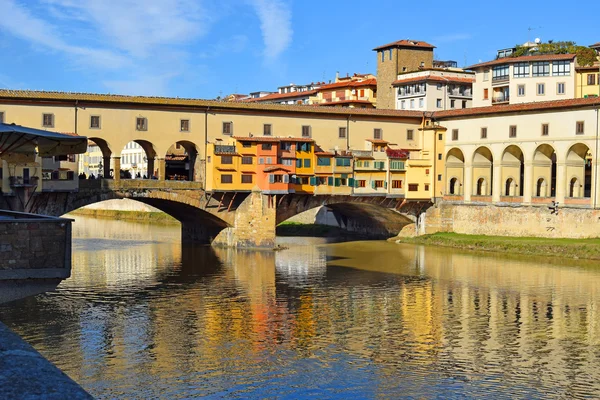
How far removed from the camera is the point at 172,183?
163 feet

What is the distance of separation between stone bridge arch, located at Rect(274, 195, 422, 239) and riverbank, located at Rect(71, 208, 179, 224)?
16202mm

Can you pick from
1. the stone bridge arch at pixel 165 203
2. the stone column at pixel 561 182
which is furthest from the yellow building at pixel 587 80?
the stone bridge arch at pixel 165 203

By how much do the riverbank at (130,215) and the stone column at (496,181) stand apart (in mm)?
29280

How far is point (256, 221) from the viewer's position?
5138cm

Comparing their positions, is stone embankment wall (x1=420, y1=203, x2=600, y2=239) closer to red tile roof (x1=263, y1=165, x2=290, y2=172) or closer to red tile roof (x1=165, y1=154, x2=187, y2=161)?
red tile roof (x1=263, y1=165, x2=290, y2=172)

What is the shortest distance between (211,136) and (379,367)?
31.7m

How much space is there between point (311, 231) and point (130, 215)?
71.9 ft

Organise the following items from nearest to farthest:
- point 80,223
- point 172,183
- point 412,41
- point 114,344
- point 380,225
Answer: point 114,344 → point 172,183 → point 380,225 → point 80,223 → point 412,41

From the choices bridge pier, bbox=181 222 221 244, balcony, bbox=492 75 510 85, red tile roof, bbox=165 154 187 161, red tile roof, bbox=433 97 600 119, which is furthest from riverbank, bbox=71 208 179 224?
balcony, bbox=492 75 510 85

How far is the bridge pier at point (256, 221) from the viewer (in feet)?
168

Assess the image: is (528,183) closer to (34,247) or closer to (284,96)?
(34,247)

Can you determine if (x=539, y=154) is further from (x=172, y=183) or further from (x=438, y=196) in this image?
(x=172, y=183)

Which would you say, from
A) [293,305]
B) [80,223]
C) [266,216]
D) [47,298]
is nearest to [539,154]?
[266,216]

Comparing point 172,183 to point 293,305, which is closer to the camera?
point 293,305
